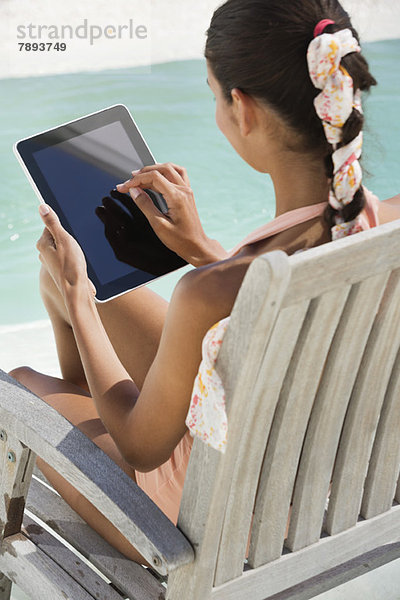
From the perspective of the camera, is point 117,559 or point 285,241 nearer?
point 285,241

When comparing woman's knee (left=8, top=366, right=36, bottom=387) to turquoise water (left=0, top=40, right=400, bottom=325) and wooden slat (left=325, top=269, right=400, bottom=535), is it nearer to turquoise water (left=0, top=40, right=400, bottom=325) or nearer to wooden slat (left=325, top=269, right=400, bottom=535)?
wooden slat (left=325, top=269, right=400, bottom=535)

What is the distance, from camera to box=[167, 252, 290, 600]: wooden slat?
98 centimetres

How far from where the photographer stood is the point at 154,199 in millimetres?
1736

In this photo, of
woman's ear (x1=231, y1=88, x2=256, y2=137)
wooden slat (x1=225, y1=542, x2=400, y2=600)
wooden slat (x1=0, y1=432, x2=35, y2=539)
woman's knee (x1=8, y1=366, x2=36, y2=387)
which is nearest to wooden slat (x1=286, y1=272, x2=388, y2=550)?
wooden slat (x1=225, y1=542, x2=400, y2=600)

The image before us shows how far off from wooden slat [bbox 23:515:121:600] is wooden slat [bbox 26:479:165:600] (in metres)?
0.02

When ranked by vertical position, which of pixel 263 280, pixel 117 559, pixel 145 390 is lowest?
pixel 117 559

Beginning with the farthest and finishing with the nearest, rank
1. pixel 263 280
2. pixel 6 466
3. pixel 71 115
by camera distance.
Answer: pixel 71 115
pixel 6 466
pixel 263 280

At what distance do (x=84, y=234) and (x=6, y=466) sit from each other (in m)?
0.49

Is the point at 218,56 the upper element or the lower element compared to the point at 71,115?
upper

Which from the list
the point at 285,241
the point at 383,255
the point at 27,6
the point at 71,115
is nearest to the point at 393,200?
the point at 285,241

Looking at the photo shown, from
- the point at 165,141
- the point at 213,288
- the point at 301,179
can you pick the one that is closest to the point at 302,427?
the point at 213,288

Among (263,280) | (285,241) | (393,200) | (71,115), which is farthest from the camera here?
(71,115)

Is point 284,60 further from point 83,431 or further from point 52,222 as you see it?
point 83,431

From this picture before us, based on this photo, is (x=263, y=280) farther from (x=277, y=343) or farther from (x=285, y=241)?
(x=285, y=241)
